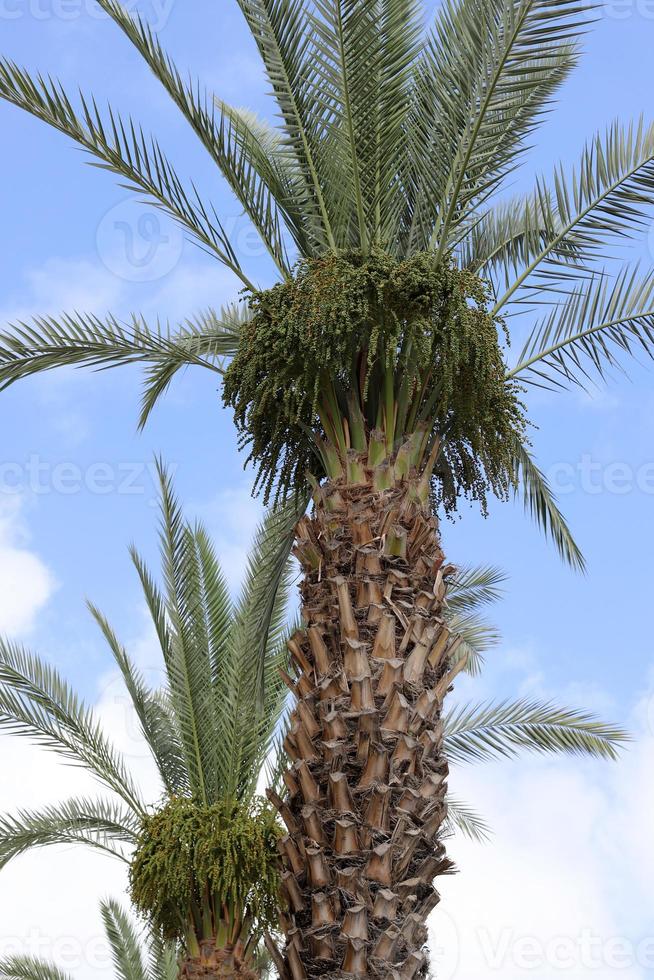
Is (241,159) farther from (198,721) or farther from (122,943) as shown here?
(122,943)

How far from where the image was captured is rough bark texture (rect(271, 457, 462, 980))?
220 inches

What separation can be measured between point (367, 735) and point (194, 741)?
4.47m

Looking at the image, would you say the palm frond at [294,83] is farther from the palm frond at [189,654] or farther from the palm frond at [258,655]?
the palm frond at [189,654]

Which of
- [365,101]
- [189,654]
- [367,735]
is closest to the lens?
[367,735]

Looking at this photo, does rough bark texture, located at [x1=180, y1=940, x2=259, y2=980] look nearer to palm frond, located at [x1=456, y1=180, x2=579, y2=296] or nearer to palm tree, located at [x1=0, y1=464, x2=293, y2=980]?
palm tree, located at [x1=0, y1=464, x2=293, y2=980]

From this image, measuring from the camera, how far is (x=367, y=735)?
5812mm

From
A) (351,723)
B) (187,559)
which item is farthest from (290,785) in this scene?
(187,559)

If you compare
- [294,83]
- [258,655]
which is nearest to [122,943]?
[258,655]

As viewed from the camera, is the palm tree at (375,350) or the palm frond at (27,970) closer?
the palm tree at (375,350)

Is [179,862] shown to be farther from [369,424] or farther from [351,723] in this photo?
[369,424]

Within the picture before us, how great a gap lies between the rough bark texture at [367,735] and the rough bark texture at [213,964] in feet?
9.39

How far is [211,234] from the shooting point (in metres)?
7.42

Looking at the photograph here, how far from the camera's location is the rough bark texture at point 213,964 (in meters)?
8.50

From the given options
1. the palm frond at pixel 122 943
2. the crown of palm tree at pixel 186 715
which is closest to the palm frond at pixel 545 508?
the crown of palm tree at pixel 186 715
